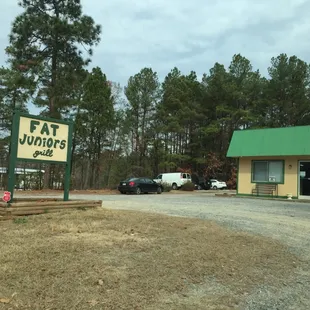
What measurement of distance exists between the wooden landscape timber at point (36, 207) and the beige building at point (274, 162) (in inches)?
629

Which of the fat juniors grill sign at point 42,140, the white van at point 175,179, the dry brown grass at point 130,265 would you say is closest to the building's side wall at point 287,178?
the white van at point 175,179

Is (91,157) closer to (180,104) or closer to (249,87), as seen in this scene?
(180,104)

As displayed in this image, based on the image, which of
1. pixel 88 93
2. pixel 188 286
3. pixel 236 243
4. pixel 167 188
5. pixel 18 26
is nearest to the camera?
pixel 188 286

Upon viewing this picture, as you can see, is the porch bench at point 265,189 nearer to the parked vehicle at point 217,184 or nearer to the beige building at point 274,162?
the beige building at point 274,162

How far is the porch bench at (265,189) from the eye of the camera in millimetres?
23375

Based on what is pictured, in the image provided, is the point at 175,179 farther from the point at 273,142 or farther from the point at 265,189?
the point at 273,142

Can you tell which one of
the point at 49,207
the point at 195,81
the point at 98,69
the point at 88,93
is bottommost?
the point at 49,207

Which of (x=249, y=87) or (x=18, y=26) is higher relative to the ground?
(x=249, y=87)

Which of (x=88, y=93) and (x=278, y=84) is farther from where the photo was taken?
(x=278, y=84)


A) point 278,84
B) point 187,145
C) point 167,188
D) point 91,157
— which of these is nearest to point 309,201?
point 167,188

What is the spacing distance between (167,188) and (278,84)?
22.3 metres

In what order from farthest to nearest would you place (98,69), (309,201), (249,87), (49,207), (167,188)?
(249,87)
(98,69)
(167,188)
(309,201)
(49,207)

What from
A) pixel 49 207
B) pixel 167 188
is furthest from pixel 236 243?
pixel 167 188

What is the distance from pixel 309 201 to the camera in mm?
21406
